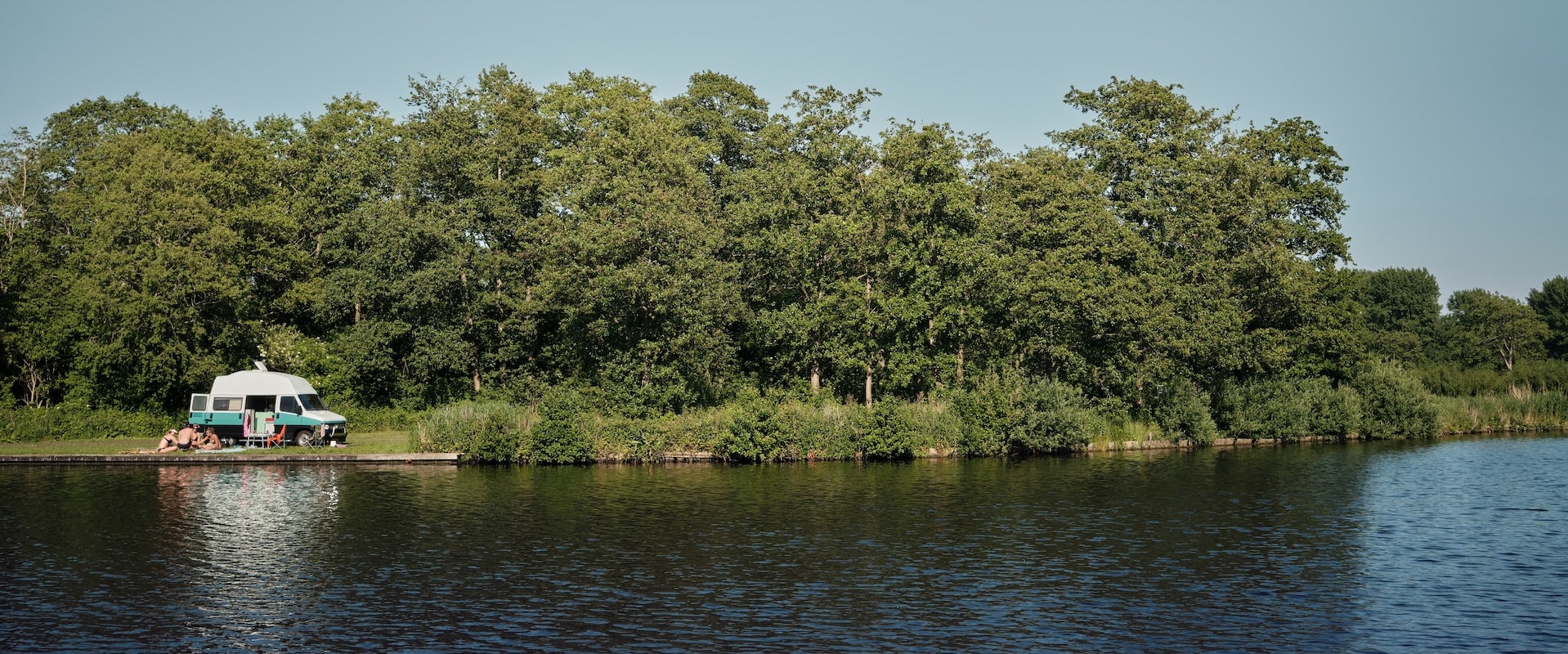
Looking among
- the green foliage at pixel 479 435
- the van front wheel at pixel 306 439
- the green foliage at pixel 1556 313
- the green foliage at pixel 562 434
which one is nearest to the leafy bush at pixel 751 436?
the green foliage at pixel 562 434

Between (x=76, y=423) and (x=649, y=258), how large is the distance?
107 ft

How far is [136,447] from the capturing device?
54938 mm

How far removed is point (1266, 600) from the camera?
24062 mm

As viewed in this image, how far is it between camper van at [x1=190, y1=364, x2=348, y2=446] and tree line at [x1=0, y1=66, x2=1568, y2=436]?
22.2ft

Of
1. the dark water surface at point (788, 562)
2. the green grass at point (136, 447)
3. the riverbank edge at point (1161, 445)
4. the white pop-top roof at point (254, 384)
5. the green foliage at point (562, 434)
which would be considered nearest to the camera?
the dark water surface at point (788, 562)

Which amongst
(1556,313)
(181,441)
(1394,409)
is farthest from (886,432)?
(1556,313)

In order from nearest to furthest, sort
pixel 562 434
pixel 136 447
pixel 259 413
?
pixel 562 434 < pixel 136 447 < pixel 259 413

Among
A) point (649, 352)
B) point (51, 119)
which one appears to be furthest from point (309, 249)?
point (649, 352)

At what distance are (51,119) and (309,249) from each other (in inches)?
850

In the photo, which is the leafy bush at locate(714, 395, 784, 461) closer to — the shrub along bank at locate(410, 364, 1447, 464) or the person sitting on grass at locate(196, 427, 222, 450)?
the shrub along bank at locate(410, 364, 1447, 464)

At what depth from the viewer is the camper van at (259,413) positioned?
182 feet

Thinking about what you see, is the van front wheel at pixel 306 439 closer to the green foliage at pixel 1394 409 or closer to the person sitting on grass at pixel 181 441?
the person sitting on grass at pixel 181 441

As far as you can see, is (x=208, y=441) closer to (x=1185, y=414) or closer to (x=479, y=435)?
(x=479, y=435)

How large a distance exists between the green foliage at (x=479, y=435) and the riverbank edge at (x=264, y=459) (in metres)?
0.58
